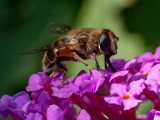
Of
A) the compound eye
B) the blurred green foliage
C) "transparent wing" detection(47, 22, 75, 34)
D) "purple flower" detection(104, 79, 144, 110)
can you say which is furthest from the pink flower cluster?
the blurred green foliage

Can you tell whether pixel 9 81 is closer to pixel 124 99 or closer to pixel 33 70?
pixel 33 70

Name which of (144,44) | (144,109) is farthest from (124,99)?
(144,44)

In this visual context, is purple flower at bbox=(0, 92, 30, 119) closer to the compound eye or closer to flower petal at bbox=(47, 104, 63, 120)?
flower petal at bbox=(47, 104, 63, 120)

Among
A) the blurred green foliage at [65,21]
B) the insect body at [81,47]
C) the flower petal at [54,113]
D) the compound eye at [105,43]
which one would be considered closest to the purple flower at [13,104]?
the flower petal at [54,113]

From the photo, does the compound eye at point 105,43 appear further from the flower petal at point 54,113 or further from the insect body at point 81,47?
the flower petal at point 54,113

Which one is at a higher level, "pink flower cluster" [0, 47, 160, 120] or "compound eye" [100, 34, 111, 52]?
"compound eye" [100, 34, 111, 52]

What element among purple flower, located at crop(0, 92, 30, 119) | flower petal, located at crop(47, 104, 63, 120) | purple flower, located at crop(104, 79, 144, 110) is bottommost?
purple flower, located at crop(0, 92, 30, 119)
